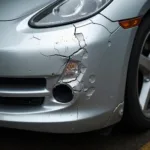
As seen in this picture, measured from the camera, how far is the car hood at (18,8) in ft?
9.23

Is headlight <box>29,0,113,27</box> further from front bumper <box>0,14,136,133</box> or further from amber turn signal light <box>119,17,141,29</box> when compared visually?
amber turn signal light <box>119,17,141,29</box>

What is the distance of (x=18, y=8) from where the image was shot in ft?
9.41

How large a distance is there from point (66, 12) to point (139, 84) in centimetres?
90

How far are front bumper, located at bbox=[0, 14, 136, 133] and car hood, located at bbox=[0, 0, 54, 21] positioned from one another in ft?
0.25

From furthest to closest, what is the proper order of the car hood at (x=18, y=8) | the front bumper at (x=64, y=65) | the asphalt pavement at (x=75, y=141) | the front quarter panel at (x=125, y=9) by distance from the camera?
the asphalt pavement at (x=75, y=141) < the car hood at (x=18, y=8) < the front quarter panel at (x=125, y=9) < the front bumper at (x=64, y=65)

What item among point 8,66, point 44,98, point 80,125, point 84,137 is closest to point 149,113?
point 84,137

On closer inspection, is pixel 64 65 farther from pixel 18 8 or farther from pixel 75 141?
pixel 75 141

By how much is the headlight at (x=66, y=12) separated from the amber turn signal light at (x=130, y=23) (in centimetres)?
17

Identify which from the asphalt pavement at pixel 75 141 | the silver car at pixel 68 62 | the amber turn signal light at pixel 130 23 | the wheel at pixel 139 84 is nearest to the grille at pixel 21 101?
the silver car at pixel 68 62

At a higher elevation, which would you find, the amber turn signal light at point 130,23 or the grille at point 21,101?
the amber turn signal light at point 130,23

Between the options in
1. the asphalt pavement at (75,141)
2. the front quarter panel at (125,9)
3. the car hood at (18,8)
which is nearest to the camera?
the front quarter panel at (125,9)

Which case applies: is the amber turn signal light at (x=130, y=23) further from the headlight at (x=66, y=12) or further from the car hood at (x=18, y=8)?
the car hood at (x=18, y=8)

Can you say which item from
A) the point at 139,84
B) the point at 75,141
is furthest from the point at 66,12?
the point at 75,141

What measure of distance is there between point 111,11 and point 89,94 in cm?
57
